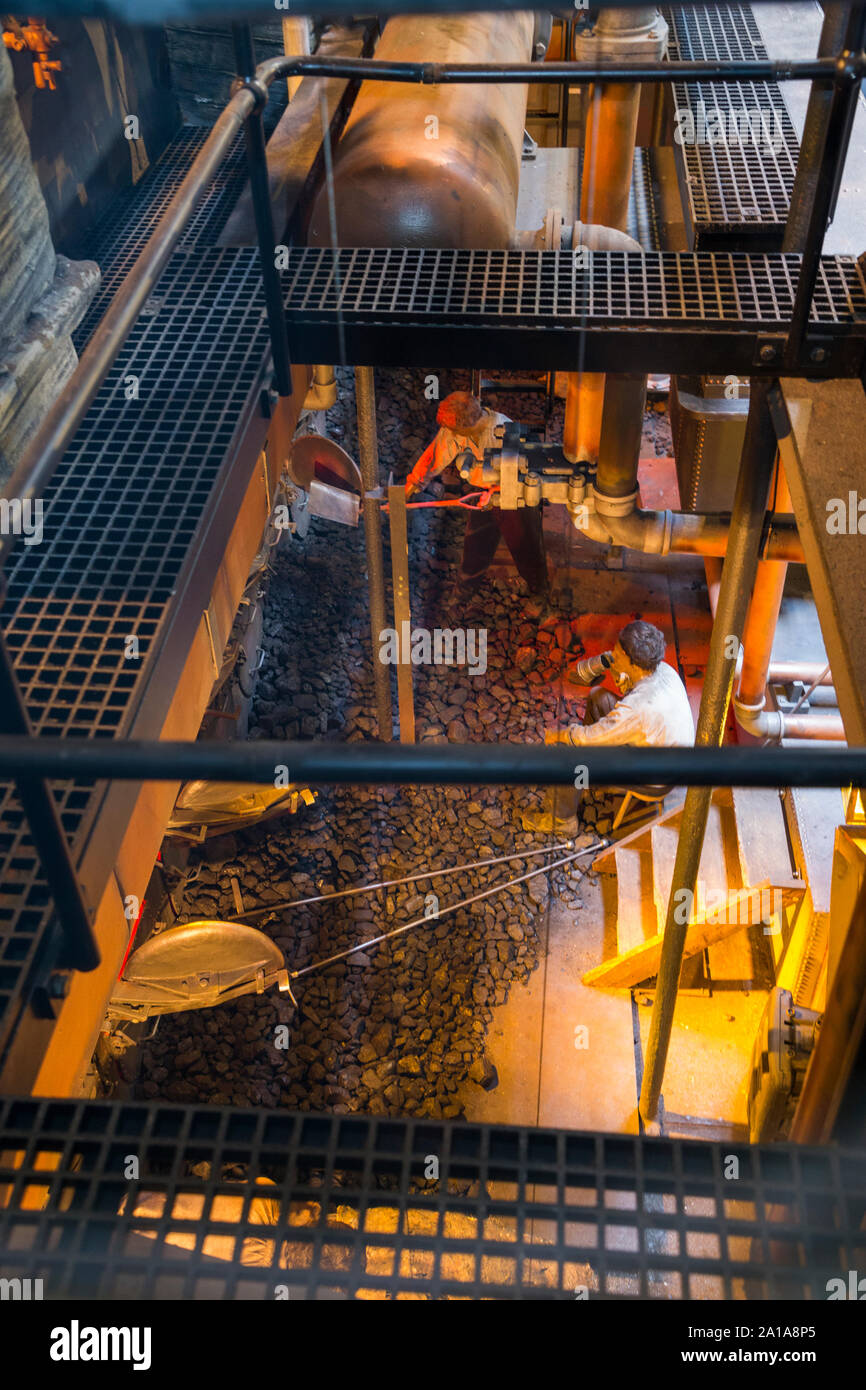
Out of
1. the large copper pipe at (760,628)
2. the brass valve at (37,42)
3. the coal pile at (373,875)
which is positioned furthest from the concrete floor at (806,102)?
the coal pile at (373,875)

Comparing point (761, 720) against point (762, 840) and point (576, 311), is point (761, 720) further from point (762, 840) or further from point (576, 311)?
point (576, 311)

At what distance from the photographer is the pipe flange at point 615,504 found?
4.64 meters

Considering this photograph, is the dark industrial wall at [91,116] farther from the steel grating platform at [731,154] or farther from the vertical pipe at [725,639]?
the vertical pipe at [725,639]

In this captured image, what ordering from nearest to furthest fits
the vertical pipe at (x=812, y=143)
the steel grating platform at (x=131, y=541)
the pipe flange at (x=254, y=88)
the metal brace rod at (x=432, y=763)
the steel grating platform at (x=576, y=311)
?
the metal brace rod at (x=432, y=763)
the steel grating platform at (x=131, y=541)
the pipe flange at (x=254, y=88)
the vertical pipe at (x=812, y=143)
the steel grating platform at (x=576, y=311)

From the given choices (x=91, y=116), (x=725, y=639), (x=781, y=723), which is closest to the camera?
(x=725, y=639)

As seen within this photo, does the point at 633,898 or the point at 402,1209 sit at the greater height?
the point at 402,1209

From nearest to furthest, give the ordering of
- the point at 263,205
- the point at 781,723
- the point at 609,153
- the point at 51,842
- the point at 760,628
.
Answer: the point at 51,842
the point at 263,205
the point at 609,153
the point at 760,628
the point at 781,723

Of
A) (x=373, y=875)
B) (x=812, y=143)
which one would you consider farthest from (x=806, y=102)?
(x=373, y=875)

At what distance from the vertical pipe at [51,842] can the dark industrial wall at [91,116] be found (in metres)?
3.20

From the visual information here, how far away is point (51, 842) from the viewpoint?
153 centimetres

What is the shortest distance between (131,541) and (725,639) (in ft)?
6.47
